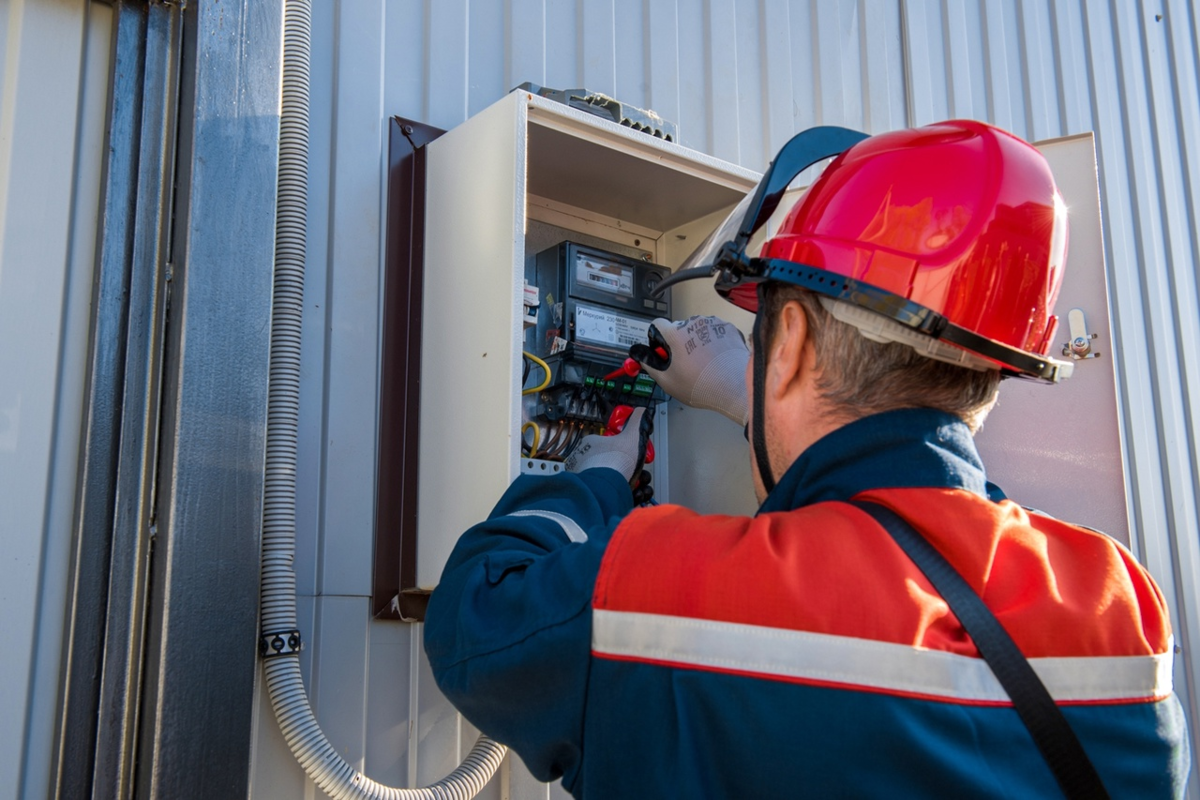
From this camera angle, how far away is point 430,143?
6.94 feet

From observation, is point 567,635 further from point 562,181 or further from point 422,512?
point 562,181

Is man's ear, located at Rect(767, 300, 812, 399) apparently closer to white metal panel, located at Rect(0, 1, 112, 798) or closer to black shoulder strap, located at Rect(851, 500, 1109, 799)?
black shoulder strap, located at Rect(851, 500, 1109, 799)

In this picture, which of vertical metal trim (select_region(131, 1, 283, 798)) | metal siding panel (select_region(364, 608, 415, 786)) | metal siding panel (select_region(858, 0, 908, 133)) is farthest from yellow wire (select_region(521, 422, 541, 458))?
metal siding panel (select_region(858, 0, 908, 133))

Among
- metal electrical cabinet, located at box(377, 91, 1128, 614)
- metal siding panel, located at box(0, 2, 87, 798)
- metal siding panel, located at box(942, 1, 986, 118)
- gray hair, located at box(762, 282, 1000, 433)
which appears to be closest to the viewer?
gray hair, located at box(762, 282, 1000, 433)

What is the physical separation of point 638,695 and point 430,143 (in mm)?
1379

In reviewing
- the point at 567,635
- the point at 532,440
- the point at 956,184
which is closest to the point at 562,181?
the point at 532,440

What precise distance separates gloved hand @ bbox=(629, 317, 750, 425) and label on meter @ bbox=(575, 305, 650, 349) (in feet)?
0.61

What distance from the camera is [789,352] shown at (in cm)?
134

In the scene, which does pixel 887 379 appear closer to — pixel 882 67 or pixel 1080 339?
pixel 1080 339

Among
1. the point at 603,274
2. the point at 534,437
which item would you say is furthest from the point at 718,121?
the point at 534,437

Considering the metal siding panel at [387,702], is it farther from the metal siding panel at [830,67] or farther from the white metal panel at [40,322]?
the metal siding panel at [830,67]

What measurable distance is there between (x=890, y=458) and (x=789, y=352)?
0.22 m

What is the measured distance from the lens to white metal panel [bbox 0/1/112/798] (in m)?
1.49

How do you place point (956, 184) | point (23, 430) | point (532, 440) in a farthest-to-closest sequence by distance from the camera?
point (532, 440) < point (23, 430) < point (956, 184)
